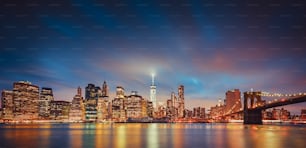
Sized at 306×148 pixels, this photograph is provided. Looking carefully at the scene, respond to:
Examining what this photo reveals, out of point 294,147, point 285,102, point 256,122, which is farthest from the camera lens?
point 256,122

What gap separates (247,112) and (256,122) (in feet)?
16.8

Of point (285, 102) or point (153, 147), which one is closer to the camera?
point (153, 147)

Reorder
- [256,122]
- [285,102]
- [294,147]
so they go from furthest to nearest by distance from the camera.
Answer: [256,122]
[285,102]
[294,147]

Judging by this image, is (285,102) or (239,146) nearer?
(239,146)

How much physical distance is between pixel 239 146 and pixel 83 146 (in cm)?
1797

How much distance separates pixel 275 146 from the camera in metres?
43.7

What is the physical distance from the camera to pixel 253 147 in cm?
4309

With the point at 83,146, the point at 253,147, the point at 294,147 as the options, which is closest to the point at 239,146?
the point at 253,147

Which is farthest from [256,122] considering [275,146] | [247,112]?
[275,146]

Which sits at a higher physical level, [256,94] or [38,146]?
[256,94]

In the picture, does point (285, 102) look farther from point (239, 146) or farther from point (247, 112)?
point (239, 146)

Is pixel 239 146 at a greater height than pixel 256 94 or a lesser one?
lesser

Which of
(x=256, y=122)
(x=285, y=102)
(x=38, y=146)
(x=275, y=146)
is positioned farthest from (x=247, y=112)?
(x=38, y=146)

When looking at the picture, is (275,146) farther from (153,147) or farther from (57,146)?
(57,146)
